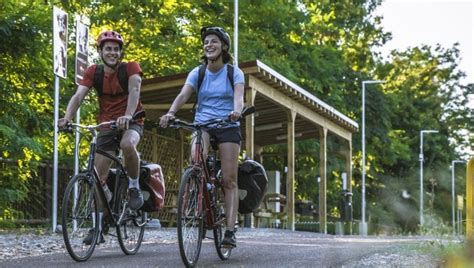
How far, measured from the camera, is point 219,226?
24.0 ft

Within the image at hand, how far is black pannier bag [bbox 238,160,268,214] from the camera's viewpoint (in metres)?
7.49

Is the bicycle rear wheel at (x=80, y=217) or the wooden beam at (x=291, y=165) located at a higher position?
the wooden beam at (x=291, y=165)

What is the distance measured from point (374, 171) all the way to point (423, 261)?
39.9 meters

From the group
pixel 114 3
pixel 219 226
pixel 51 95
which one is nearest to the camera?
pixel 219 226

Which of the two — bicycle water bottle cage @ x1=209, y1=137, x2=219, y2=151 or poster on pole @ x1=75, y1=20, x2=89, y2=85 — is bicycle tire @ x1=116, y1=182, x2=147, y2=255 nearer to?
bicycle water bottle cage @ x1=209, y1=137, x2=219, y2=151

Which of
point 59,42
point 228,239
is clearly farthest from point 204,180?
point 59,42

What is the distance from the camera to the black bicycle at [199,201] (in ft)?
21.3

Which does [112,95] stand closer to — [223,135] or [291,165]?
[223,135]

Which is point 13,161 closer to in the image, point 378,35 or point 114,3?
point 114,3

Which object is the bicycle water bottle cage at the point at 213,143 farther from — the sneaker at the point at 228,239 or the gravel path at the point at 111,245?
the gravel path at the point at 111,245

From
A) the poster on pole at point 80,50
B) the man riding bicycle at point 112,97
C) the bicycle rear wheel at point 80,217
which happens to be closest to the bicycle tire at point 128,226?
the man riding bicycle at point 112,97

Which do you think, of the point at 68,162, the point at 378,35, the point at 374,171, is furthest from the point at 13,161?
the point at 374,171

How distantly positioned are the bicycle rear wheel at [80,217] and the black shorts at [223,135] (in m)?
0.98

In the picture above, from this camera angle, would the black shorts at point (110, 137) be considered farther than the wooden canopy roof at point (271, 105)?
No
